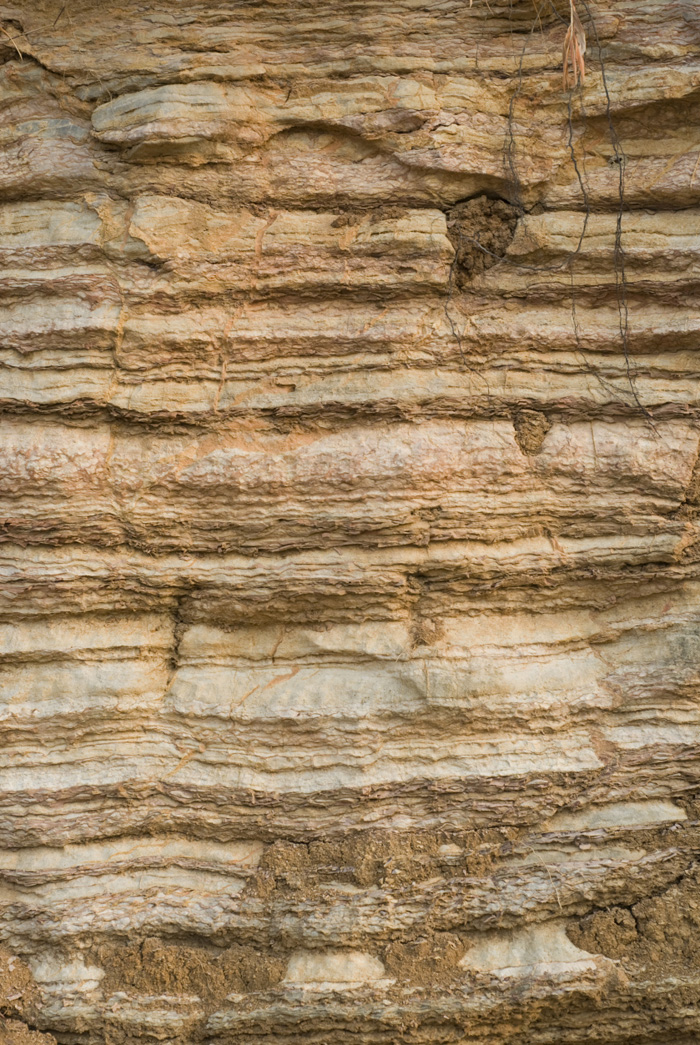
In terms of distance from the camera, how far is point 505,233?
3975 mm

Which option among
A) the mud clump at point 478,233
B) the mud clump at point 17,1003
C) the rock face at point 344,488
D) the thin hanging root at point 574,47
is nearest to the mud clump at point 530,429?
the rock face at point 344,488

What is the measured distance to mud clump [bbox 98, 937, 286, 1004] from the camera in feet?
11.6

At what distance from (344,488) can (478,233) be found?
1367 mm

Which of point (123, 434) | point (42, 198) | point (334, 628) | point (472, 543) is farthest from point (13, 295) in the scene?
point (472, 543)

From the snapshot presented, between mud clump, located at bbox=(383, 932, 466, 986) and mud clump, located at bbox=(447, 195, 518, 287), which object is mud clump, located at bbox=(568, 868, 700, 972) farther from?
mud clump, located at bbox=(447, 195, 518, 287)

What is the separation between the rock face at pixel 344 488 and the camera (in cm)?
363

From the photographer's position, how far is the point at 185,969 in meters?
3.56

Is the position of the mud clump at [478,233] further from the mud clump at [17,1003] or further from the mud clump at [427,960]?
the mud clump at [17,1003]

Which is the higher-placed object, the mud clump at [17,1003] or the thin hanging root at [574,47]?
the thin hanging root at [574,47]

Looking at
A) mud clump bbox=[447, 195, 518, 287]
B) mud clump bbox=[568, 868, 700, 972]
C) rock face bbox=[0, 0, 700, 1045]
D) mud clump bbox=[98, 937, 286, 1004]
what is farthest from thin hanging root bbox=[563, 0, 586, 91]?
mud clump bbox=[98, 937, 286, 1004]

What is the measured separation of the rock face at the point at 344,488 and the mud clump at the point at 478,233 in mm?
15

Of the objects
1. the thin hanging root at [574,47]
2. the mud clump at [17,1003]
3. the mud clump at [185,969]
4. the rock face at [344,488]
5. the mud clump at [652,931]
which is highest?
the thin hanging root at [574,47]

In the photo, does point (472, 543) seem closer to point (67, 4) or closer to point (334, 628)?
point (334, 628)

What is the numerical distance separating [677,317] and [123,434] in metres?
2.60
